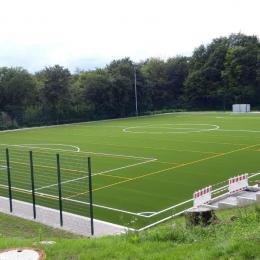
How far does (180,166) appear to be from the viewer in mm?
24609

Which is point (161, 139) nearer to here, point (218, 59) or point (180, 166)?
point (180, 166)

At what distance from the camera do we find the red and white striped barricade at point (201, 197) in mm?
15438

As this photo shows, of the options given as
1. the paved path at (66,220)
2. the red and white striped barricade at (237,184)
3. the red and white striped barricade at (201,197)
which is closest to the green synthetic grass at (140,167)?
the paved path at (66,220)

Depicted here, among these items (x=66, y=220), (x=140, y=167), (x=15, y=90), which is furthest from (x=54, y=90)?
(x=66, y=220)

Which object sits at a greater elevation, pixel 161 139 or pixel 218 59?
pixel 218 59

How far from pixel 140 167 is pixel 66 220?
33.1ft

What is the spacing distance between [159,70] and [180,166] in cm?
5950

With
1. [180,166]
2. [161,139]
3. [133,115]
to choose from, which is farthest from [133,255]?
[133,115]

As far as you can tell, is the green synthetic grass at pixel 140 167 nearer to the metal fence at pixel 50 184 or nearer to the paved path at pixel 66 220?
the metal fence at pixel 50 184

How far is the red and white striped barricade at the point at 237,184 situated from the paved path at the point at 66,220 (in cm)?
512

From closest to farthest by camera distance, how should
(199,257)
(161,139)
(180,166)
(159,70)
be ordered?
(199,257), (180,166), (161,139), (159,70)

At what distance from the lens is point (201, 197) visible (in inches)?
618

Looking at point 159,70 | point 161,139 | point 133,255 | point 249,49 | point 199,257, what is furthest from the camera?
point 159,70

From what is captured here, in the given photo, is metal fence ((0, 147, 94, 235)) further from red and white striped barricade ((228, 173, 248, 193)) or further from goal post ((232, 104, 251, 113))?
goal post ((232, 104, 251, 113))
